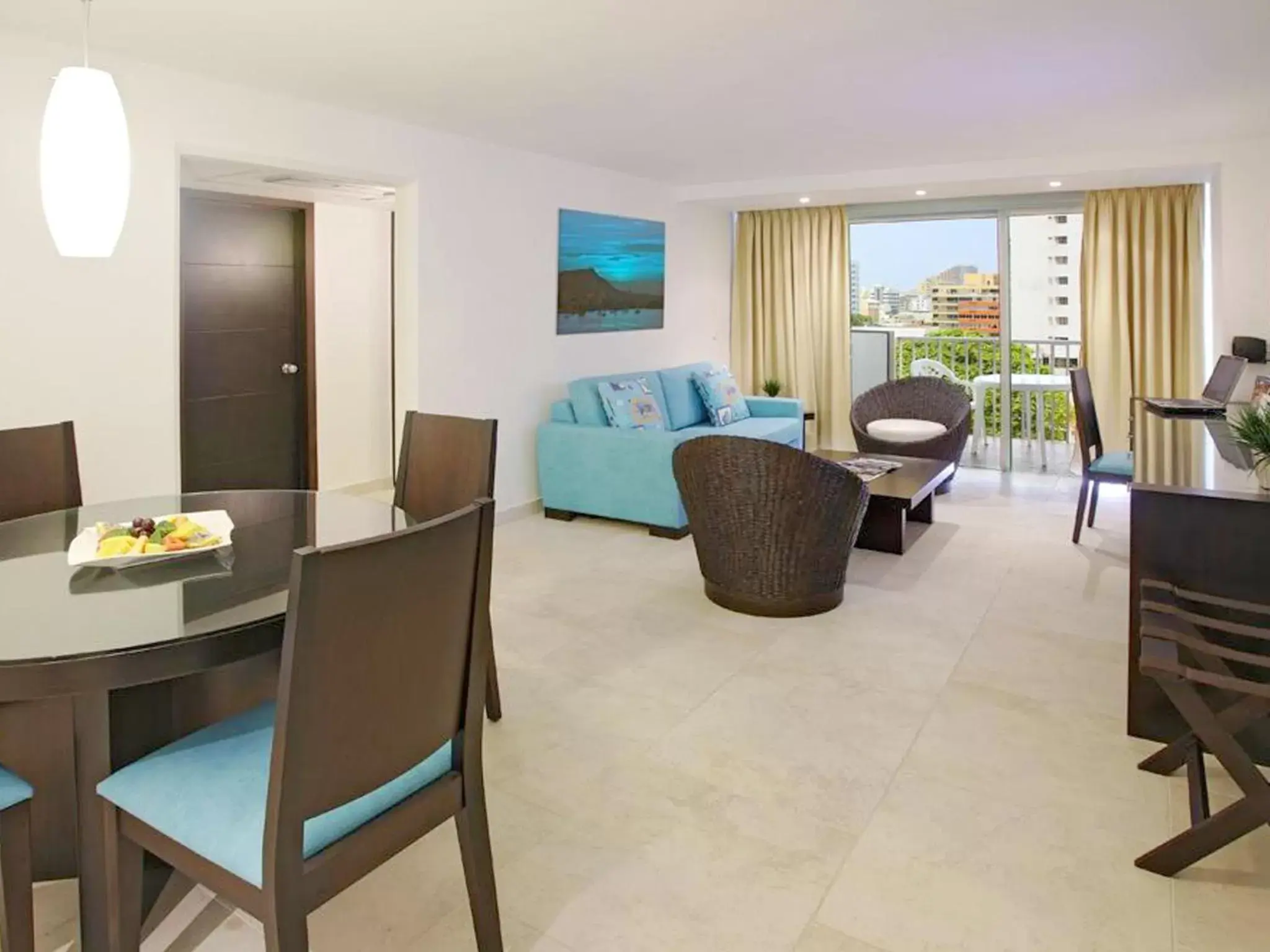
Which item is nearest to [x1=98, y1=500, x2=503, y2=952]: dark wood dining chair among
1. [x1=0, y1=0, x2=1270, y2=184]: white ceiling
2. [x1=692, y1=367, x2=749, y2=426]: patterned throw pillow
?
[x1=0, y1=0, x2=1270, y2=184]: white ceiling

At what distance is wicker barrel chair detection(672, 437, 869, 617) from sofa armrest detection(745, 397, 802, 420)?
3.23 metres

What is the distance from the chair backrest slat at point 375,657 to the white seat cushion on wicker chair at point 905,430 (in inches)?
188

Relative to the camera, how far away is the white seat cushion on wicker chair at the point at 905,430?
5891mm

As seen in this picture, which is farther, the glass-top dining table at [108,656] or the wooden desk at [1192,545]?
the wooden desk at [1192,545]

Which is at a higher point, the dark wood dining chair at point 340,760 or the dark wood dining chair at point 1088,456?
the dark wood dining chair at point 1088,456

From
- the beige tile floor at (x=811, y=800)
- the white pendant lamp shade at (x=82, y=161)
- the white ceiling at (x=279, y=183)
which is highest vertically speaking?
the white ceiling at (x=279, y=183)

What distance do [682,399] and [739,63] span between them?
10.4 feet

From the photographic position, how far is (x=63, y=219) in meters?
2.00

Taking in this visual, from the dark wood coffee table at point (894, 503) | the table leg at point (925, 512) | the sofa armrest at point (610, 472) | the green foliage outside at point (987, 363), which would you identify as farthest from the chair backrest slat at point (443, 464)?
the green foliage outside at point (987, 363)

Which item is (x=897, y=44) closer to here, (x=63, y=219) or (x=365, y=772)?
(x=63, y=219)

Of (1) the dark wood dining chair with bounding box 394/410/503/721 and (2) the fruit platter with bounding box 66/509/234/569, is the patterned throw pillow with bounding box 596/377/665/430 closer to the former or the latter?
(1) the dark wood dining chair with bounding box 394/410/503/721

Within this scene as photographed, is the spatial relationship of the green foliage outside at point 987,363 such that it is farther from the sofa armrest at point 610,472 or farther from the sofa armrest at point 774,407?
the sofa armrest at point 610,472

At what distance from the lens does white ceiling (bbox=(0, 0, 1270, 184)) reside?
301cm

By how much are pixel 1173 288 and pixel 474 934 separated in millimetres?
6575
